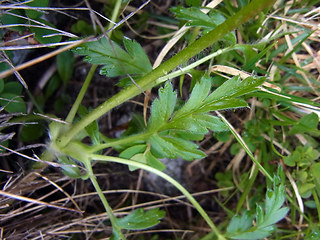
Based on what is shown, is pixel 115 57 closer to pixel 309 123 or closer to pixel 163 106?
pixel 163 106

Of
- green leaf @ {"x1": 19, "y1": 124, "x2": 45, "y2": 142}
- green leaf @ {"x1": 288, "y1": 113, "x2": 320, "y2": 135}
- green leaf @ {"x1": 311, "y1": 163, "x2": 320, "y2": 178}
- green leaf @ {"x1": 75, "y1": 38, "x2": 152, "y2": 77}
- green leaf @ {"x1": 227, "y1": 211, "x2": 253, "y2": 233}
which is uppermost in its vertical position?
green leaf @ {"x1": 75, "y1": 38, "x2": 152, "y2": 77}

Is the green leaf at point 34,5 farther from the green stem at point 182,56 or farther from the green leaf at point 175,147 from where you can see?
the green leaf at point 175,147

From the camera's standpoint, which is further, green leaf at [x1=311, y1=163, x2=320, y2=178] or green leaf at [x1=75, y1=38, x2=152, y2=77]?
green leaf at [x1=311, y1=163, x2=320, y2=178]

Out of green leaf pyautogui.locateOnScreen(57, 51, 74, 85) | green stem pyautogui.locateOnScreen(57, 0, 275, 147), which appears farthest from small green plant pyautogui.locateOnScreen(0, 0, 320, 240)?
green leaf pyautogui.locateOnScreen(57, 51, 74, 85)

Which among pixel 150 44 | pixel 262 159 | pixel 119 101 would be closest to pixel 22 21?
pixel 119 101

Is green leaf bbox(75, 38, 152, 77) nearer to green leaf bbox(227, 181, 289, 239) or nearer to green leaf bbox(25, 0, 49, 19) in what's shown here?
green leaf bbox(25, 0, 49, 19)

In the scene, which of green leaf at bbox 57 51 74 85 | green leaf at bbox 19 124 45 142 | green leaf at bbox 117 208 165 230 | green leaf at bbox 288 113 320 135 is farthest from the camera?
green leaf at bbox 57 51 74 85

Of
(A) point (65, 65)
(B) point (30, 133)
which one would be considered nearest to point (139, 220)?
(B) point (30, 133)
